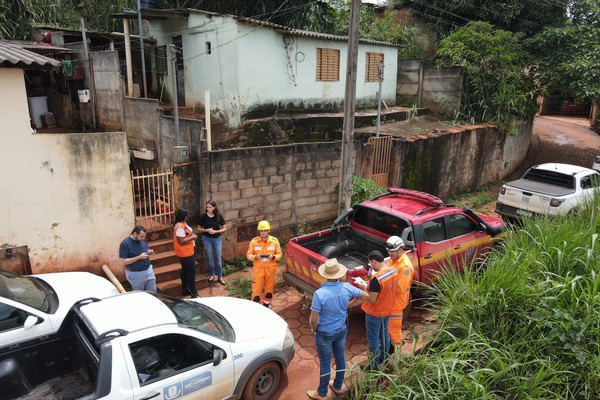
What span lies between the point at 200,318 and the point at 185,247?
2.29 metres

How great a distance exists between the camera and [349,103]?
7.65m

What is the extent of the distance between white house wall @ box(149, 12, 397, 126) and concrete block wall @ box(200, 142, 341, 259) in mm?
3050

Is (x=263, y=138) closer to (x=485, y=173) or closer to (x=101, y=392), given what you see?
(x=485, y=173)

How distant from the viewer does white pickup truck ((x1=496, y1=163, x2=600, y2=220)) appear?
30.6ft

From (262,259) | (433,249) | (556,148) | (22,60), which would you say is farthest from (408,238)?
(556,148)

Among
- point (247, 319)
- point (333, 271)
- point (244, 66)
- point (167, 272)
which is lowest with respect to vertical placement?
point (167, 272)

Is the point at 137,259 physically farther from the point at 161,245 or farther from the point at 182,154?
the point at 182,154

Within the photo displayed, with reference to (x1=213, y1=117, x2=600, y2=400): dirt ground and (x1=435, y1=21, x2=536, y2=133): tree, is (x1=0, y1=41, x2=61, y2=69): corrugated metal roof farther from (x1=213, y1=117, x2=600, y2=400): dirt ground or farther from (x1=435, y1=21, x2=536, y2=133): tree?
(x1=435, y1=21, x2=536, y2=133): tree

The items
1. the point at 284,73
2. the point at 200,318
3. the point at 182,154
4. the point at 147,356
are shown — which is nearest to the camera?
the point at 147,356

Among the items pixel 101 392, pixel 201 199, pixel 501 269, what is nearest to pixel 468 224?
pixel 501 269

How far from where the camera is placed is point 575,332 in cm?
409

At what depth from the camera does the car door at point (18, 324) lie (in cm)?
437

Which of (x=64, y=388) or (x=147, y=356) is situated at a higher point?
(x=147, y=356)

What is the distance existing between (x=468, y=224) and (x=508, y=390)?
3721 mm
